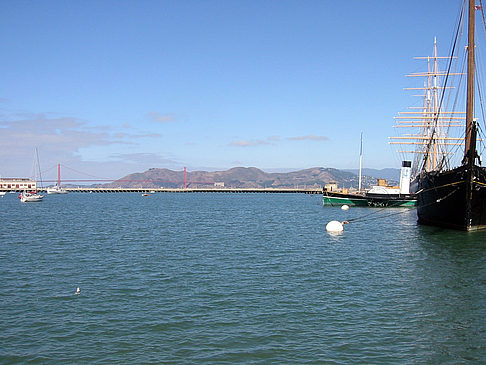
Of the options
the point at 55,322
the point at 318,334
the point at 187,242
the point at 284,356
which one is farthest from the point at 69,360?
the point at 187,242

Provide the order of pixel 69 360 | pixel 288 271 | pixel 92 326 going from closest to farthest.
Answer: pixel 69 360 → pixel 92 326 → pixel 288 271

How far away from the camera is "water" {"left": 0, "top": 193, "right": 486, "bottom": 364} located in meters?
12.8

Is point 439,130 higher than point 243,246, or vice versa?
point 439,130

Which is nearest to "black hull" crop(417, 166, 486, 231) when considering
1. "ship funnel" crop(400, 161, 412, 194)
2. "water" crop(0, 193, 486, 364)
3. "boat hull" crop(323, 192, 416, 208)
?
"water" crop(0, 193, 486, 364)

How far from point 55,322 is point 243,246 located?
18.8 meters

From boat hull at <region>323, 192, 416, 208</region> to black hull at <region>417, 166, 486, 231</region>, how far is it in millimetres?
38949

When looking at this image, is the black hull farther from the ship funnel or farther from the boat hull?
the ship funnel

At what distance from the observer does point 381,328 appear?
1458cm

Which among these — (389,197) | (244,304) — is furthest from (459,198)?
(389,197)

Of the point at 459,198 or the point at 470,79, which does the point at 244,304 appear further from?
the point at 470,79

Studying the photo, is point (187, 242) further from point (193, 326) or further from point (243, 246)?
point (193, 326)

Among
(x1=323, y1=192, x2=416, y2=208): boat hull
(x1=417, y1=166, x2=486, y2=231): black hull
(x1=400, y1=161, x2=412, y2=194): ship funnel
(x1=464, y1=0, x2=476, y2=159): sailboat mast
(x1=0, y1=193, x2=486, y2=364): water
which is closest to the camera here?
(x1=0, y1=193, x2=486, y2=364): water

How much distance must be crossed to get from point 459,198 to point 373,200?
47811 mm

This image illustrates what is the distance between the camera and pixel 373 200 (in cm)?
8375
